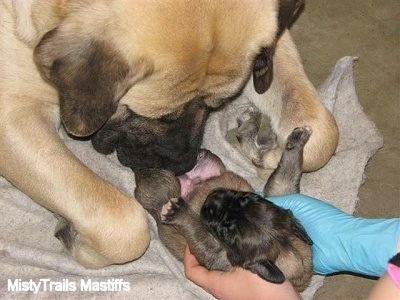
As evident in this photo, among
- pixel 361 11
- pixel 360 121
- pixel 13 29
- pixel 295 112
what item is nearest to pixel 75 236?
pixel 13 29

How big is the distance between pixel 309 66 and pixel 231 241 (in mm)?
1179

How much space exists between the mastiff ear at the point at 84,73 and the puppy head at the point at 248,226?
0.53 metres

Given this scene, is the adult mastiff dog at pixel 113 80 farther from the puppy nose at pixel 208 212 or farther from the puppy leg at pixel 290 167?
the puppy nose at pixel 208 212

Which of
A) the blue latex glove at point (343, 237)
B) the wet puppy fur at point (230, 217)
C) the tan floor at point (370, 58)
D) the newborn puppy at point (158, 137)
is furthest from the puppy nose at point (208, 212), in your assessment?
the tan floor at point (370, 58)

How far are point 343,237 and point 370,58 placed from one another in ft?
3.77

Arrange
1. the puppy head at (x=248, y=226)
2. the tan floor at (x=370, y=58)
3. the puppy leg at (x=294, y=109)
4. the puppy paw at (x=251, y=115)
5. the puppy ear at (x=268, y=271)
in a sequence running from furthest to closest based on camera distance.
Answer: the tan floor at (x=370, y=58) → the puppy paw at (x=251, y=115) → the puppy leg at (x=294, y=109) → the puppy head at (x=248, y=226) → the puppy ear at (x=268, y=271)

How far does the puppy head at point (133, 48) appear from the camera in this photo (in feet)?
6.47

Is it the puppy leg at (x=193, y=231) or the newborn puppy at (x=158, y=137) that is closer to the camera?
the newborn puppy at (x=158, y=137)

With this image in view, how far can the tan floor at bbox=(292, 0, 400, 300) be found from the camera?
3098 mm

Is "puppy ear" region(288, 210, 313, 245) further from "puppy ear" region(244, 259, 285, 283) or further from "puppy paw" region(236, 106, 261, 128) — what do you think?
"puppy paw" region(236, 106, 261, 128)

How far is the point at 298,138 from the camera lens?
8.63ft

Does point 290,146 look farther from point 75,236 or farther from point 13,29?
point 13,29

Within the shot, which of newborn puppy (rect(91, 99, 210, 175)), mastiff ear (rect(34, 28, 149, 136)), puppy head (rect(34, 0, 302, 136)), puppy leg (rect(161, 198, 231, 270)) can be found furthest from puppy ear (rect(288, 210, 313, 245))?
→ mastiff ear (rect(34, 28, 149, 136))

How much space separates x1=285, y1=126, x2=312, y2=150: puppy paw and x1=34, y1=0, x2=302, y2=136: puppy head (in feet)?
1.78
